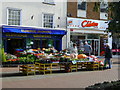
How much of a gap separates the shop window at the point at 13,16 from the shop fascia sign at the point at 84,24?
530cm

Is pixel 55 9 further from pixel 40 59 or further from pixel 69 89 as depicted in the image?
pixel 69 89

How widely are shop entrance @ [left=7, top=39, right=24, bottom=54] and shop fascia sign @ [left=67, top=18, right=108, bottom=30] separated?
17.7ft

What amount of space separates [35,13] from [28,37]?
2468 mm

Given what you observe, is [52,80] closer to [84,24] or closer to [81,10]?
[84,24]

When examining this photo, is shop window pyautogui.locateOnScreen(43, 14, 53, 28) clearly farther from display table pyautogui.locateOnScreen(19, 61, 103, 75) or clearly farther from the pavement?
the pavement

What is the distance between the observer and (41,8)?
22.2 m

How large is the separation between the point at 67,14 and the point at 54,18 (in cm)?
160

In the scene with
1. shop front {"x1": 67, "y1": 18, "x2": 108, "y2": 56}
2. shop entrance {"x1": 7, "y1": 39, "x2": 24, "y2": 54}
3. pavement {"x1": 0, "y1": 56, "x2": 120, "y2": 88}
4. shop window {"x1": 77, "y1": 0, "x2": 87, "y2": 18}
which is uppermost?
shop window {"x1": 77, "y1": 0, "x2": 87, "y2": 18}

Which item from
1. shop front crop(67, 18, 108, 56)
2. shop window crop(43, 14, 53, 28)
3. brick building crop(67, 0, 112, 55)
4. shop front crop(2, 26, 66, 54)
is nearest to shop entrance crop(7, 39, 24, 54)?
shop front crop(2, 26, 66, 54)

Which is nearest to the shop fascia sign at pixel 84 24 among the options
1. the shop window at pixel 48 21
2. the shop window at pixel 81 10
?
the shop window at pixel 81 10

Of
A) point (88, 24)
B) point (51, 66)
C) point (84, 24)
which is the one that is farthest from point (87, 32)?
point (51, 66)

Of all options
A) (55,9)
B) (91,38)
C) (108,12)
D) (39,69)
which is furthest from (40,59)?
(91,38)

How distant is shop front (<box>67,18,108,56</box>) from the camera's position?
24.0 metres

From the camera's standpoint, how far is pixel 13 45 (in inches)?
812
